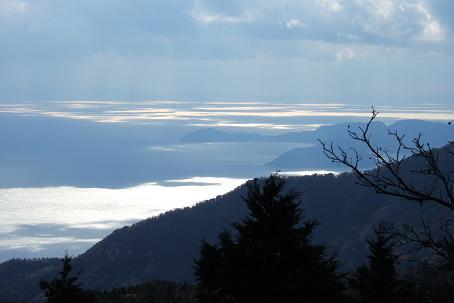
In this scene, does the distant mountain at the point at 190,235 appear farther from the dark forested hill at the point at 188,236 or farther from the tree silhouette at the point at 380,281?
the tree silhouette at the point at 380,281

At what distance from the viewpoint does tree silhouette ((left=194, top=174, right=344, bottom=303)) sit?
15.2 meters

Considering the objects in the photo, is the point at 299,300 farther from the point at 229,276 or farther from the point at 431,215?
the point at 431,215

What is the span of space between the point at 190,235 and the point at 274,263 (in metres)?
122

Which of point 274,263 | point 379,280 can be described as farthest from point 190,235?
point 274,263

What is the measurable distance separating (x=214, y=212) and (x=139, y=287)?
3051 inches

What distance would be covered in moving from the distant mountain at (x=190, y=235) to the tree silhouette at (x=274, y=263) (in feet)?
319

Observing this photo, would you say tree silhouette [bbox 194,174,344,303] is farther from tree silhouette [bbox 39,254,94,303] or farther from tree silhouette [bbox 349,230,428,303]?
tree silhouette [bbox 39,254,94,303]

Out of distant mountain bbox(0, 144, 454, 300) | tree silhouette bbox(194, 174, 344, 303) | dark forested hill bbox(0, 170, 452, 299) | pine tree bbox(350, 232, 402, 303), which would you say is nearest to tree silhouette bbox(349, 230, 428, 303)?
pine tree bbox(350, 232, 402, 303)

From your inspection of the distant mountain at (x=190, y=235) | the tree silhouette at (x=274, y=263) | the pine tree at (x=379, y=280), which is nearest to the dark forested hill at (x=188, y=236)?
the distant mountain at (x=190, y=235)

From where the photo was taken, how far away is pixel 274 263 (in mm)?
15516

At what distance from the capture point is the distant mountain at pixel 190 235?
118 metres

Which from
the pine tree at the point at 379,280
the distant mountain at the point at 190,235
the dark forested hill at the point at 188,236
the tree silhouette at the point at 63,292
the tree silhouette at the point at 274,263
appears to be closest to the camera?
the tree silhouette at the point at 274,263

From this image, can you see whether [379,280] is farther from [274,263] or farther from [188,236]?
[188,236]

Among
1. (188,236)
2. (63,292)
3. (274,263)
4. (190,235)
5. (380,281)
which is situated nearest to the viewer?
(274,263)
